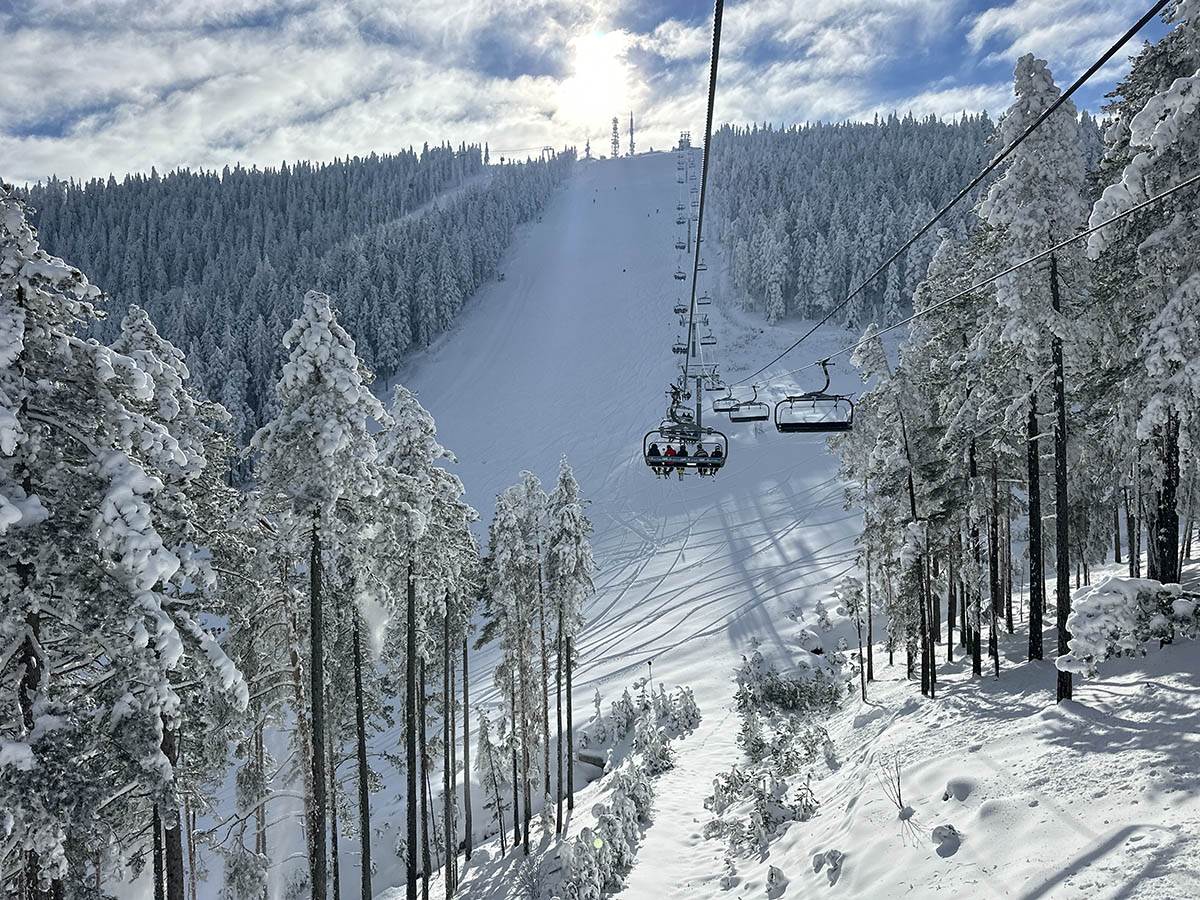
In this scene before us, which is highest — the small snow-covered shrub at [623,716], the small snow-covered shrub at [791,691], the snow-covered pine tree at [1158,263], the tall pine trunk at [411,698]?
the snow-covered pine tree at [1158,263]

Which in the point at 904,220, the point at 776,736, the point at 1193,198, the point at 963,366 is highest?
the point at 904,220

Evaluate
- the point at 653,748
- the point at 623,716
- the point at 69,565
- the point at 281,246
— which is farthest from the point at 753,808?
the point at 281,246

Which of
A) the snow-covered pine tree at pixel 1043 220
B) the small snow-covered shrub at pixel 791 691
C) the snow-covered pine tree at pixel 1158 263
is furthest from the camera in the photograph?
the small snow-covered shrub at pixel 791 691

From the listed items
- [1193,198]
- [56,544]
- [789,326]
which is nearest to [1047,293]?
[1193,198]

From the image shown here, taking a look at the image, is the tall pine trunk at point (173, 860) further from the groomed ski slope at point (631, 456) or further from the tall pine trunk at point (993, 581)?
the groomed ski slope at point (631, 456)

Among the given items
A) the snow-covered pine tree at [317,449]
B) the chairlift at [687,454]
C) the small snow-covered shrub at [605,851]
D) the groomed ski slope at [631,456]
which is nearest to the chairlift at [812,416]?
the chairlift at [687,454]

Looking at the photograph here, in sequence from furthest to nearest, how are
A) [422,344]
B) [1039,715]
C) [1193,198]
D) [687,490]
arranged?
[422,344] → [687,490] → [1039,715] → [1193,198]

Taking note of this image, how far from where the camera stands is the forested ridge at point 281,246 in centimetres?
8944

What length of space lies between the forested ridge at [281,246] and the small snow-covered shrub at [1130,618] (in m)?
66.7

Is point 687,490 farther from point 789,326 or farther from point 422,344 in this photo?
point 422,344

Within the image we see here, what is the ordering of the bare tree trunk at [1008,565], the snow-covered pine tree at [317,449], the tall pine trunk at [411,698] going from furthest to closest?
the bare tree trunk at [1008,565] < the tall pine trunk at [411,698] < the snow-covered pine tree at [317,449]

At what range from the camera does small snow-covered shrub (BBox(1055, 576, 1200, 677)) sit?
8531 millimetres

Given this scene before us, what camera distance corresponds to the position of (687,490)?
61.1m

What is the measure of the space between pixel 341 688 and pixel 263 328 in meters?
75.9
